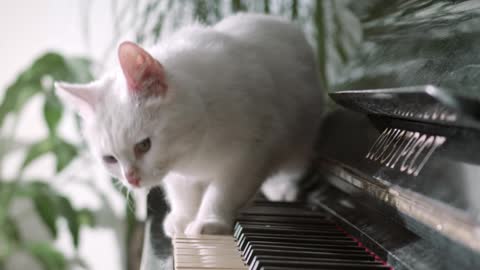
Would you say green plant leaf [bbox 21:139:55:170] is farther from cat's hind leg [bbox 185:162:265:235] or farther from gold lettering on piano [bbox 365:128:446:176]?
gold lettering on piano [bbox 365:128:446:176]

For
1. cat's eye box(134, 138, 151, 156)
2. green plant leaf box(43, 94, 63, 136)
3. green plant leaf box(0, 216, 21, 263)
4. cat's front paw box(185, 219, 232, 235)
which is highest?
cat's eye box(134, 138, 151, 156)

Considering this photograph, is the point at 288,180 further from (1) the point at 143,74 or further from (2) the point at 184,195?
(1) the point at 143,74

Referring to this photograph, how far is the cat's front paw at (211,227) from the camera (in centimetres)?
107

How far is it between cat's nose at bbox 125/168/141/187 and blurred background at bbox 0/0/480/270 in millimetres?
122

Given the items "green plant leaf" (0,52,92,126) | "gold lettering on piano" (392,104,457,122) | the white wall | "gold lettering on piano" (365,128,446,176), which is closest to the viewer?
"gold lettering on piano" (392,104,457,122)

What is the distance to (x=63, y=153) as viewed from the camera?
6.70ft

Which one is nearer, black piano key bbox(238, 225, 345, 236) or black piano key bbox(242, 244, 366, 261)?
black piano key bbox(242, 244, 366, 261)

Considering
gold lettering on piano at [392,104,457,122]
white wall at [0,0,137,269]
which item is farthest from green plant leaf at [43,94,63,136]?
gold lettering on piano at [392,104,457,122]

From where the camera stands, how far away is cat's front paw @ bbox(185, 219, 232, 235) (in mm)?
1065

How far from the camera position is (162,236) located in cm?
110

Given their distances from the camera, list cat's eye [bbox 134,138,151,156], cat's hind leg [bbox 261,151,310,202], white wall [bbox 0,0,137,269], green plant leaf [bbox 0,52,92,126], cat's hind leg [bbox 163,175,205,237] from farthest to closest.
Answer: white wall [bbox 0,0,137,269] → green plant leaf [bbox 0,52,92,126] → cat's hind leg [bbox 261,151,310,202] → cat's hind leg [bbox 163,175,205,237] → cat's eye [bbox 134,138,151,156]

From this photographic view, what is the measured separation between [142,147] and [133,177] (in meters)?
0.06

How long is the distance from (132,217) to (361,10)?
1.04 metres

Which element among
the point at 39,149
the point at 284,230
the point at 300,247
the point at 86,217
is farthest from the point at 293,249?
the point at 86,217
